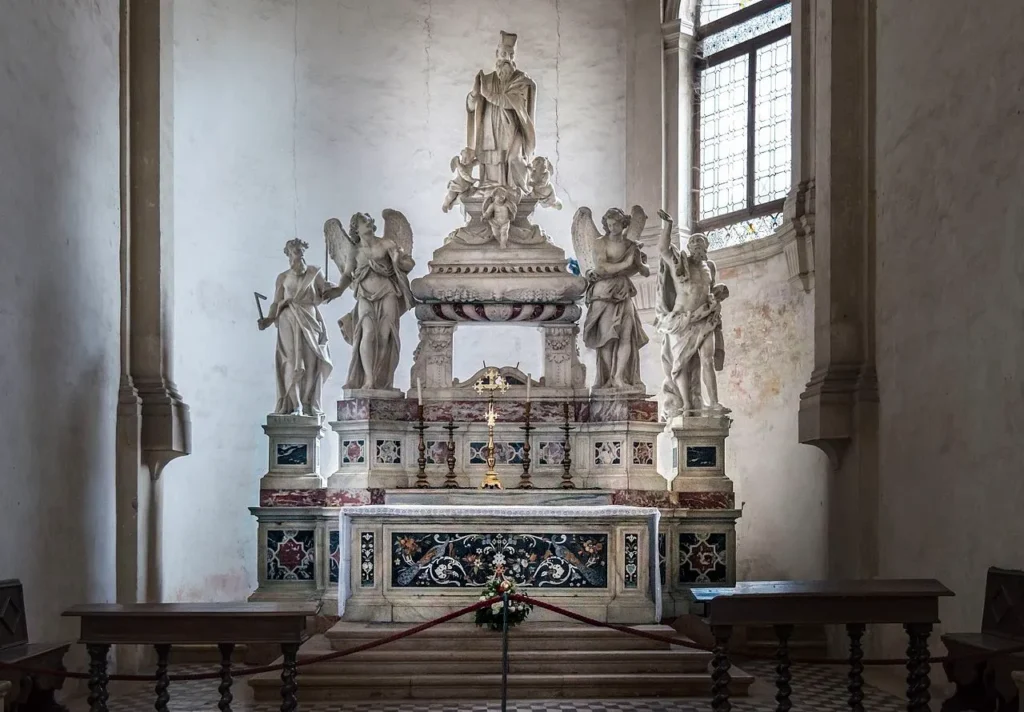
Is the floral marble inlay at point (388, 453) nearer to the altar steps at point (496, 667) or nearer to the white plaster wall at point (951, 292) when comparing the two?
the altar steps at point (496, 667)

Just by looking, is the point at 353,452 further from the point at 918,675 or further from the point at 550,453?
the point at 918,675

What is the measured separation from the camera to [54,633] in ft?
28.6

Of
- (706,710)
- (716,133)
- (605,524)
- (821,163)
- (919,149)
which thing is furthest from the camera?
(716,133)

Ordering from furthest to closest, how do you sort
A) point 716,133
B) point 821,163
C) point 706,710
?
point 716,133
point 821,163
point 706,710

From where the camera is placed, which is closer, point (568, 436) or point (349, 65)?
point (568, 436)

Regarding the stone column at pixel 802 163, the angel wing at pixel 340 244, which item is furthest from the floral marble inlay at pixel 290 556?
the stone column at pixel 802 163

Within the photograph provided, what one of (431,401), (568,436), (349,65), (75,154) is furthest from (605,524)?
(349,65)

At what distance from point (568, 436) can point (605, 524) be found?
158 cm

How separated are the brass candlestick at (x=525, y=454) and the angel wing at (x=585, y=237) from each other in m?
1.45

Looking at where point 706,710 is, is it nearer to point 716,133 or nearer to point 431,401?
point 431,401

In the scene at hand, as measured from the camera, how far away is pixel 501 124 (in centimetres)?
1200

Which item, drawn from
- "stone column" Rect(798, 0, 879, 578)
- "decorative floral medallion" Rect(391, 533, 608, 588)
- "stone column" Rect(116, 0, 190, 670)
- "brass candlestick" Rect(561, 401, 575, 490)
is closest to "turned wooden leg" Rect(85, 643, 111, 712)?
"decorative floral medallion" Rect(391, 533, 608, 588)

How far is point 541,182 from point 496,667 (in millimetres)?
4643

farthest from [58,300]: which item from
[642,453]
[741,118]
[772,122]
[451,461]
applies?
[741,118]
